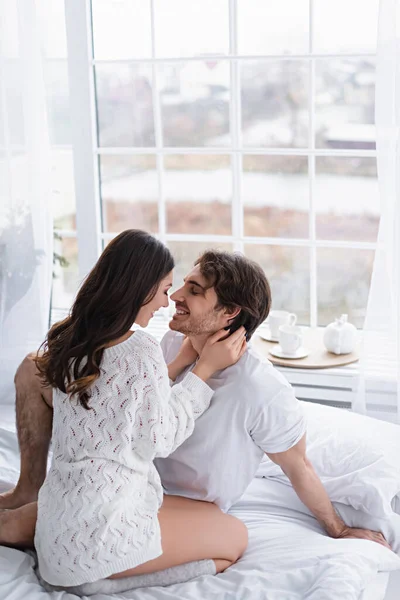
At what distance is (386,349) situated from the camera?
3.07 meters

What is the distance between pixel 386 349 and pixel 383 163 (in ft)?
2.20

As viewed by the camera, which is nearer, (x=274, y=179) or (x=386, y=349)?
(x=386, y=349)

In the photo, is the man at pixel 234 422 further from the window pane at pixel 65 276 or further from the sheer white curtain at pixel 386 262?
the window pane at pixel 65 276

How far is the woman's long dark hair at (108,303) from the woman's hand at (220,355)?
26 centimetres

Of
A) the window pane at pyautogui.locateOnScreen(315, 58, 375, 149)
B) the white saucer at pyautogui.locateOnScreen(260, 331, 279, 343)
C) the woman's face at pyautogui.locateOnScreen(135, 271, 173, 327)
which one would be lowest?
the white saucer at pyautogui.locateOnScreen(260, 331, 279, 343)

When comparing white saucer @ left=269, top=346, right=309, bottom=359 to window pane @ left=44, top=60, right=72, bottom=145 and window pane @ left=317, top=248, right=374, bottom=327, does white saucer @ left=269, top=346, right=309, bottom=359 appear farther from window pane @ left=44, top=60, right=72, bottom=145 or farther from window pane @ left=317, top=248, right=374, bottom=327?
window pane @ left=44, top=60, right=72, bottom=145

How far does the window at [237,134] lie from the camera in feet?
11.2

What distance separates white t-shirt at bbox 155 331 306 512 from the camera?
2207mm

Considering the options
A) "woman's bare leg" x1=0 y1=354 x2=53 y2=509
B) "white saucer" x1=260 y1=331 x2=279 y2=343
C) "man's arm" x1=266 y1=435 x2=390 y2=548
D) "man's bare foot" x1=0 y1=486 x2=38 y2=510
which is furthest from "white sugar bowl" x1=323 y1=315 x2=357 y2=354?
"man's bare foot" x1=0 y1=486 x2=38 y2=510

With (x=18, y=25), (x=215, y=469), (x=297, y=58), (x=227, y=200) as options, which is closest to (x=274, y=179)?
(x=227, y=200)

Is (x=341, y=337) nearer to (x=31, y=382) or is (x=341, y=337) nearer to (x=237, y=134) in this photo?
(x=237, y=134)

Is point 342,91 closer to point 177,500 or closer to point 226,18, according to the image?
point 226,18

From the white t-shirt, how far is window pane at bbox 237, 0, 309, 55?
5.32ft

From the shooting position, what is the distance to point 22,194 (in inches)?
134
